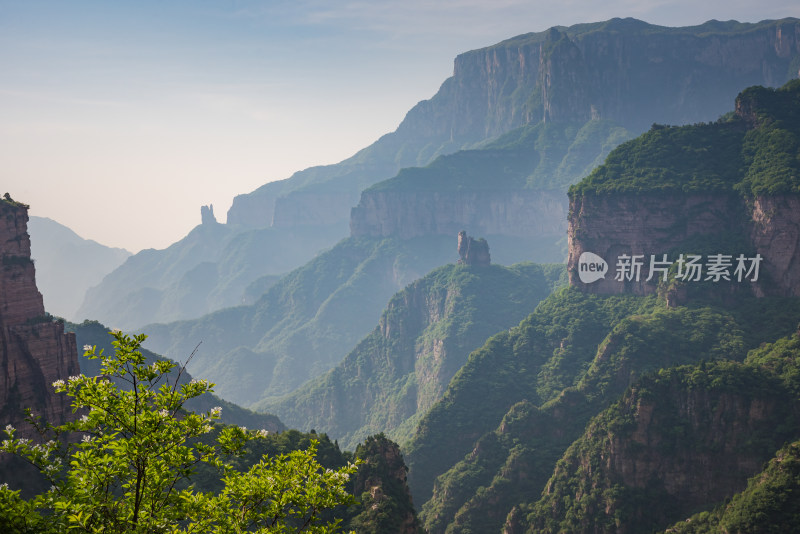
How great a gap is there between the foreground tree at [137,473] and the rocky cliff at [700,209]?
8024cm

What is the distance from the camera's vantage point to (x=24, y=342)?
52.1 meters

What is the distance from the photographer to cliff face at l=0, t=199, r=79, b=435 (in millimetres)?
50219

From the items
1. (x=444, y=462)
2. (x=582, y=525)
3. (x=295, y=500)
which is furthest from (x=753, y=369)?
(x=295, y=500)

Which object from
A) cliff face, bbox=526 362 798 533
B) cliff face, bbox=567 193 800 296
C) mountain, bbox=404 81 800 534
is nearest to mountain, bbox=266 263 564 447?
mountain, bbox=404 81 800 534

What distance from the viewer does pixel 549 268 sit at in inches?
6806

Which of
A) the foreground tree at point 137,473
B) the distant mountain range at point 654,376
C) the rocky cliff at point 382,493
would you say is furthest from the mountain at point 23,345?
the foreground tree at point 137,473

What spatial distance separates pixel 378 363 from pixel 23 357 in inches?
4780

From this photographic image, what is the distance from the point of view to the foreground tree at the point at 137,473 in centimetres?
1653

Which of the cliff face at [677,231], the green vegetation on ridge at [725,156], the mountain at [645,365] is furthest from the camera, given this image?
the green vegetation on ridge at [725,156]

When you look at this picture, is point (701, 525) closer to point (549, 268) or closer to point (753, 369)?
point (753, 369)

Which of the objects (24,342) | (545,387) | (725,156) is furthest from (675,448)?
(24,342)

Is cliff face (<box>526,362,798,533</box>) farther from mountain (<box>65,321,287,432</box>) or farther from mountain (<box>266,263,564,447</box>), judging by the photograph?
mountain (<box>266,263,564,447</box>)

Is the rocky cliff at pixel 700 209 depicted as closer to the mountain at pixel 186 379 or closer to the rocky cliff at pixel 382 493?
the rocky cliff at pixel 382 493

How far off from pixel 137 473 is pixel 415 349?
485 ft
